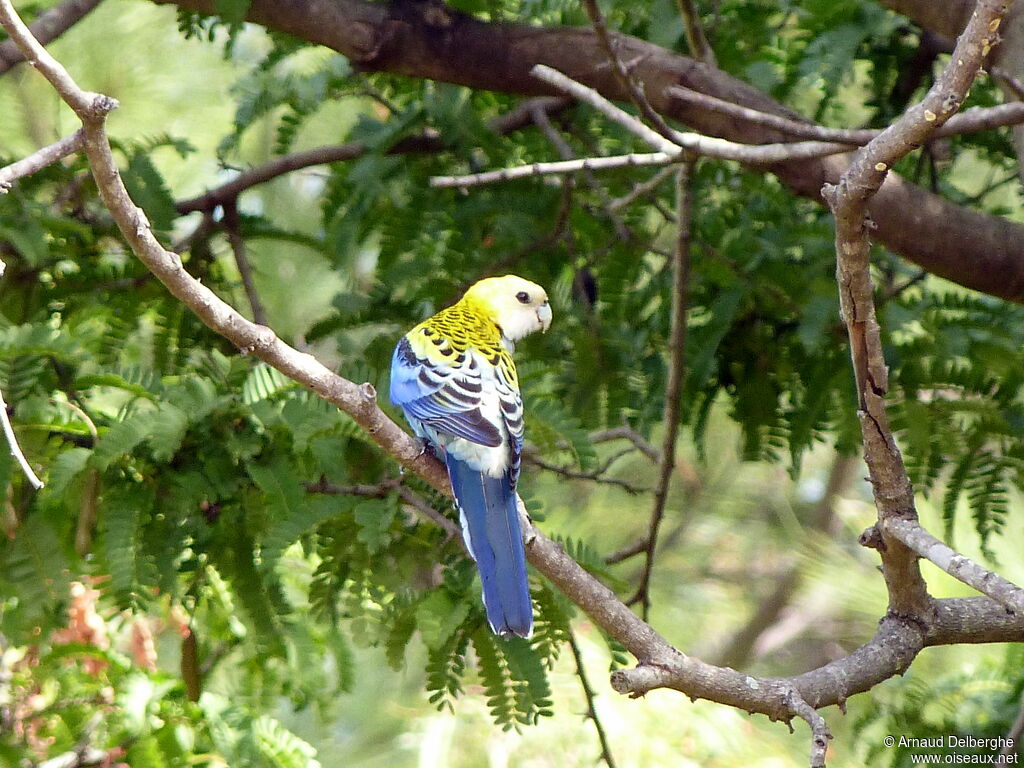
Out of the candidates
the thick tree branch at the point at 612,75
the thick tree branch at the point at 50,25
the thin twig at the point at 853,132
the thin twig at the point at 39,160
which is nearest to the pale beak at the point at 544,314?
the thick tree branch at the point at 612,75

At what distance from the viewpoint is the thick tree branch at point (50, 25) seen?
3.87 metres

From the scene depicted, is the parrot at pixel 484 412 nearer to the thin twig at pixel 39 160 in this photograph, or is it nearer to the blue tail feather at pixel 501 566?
Answer: the blue tail feather at pixel 501 566

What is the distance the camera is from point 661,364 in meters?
4.54

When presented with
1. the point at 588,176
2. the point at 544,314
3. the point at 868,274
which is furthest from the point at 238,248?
the point at 868,274

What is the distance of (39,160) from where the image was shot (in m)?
2.01

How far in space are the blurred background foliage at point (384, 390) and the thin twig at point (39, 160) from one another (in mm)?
983

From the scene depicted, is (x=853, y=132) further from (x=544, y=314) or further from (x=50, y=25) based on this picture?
(x=50, y=25)

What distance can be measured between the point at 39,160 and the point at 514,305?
228 centimetres

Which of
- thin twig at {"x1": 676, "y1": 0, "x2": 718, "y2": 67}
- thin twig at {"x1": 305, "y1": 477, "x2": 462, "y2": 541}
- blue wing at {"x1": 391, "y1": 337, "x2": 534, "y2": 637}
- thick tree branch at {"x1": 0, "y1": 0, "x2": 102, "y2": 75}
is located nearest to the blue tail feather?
blue wing at {"x1": 391, "y1": 337, "x2": 534, "y2": 637}

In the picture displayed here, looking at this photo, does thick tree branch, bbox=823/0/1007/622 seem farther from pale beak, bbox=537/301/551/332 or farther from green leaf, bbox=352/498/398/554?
pale beak, bbox=537/301/551/332

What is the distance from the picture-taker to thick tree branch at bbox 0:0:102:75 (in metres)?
3.87

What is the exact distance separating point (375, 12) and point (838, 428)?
224 cm

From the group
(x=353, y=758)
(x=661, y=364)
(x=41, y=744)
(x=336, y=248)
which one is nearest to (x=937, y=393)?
(x=661, y=364)

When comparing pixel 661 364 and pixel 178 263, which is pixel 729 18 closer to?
pixel 661 364
